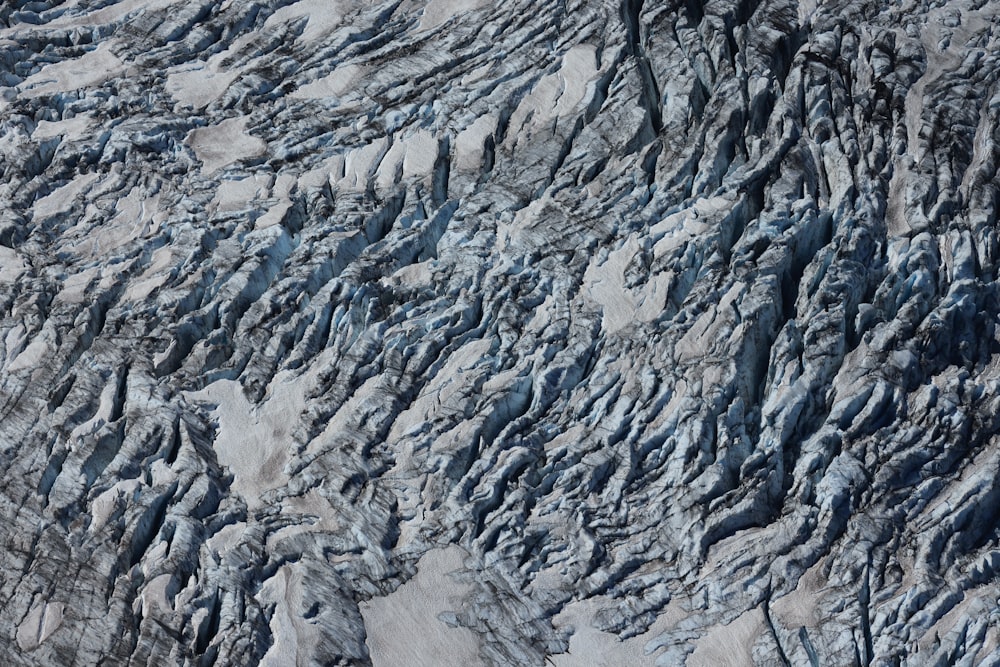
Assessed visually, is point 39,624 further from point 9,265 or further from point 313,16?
point 313,16

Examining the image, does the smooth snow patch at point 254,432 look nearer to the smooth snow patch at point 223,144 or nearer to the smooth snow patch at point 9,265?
the smooth snow patch at point 9,265

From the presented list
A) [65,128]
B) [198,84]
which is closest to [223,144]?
[198,84]

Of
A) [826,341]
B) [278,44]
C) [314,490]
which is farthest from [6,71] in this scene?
[826,341]

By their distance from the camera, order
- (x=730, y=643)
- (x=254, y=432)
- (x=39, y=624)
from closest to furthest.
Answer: (x=39, y=624), (x=730, y=643), (x=254, y=432)

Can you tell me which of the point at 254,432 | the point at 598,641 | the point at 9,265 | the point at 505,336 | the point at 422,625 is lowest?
the point at 598,641

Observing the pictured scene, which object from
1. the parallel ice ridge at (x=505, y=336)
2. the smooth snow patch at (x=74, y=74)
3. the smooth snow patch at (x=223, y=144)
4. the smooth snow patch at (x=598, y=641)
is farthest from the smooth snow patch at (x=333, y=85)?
the smooth snow patch at (x=598, y=641)

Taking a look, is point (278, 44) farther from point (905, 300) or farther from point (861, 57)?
point (905, 300)
